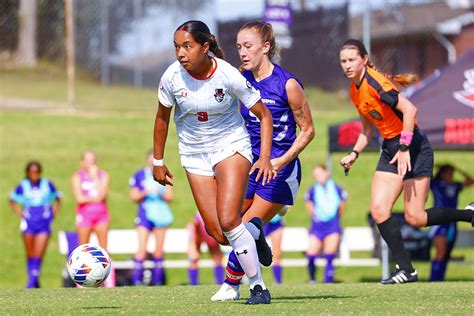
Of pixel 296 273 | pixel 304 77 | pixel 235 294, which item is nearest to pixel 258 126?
pixel 235 294

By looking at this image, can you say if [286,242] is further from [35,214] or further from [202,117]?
[202,117]

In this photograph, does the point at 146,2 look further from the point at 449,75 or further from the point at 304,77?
the point at 449,75

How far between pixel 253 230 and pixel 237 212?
0.36 m

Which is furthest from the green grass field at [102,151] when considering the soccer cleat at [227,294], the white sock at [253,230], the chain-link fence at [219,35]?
the white sock at [253,230]

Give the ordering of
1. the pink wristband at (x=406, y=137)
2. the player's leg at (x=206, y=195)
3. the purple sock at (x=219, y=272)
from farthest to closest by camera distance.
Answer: the purple sock at (x=219, y=272) < the pink wristband at (x=406, y=137) < the player's leg at (x=206, y=195)

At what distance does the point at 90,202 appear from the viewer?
14.8 m

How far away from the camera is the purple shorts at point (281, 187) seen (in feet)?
25.2

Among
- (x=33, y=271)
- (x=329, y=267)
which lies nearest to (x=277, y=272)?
(x=329, y=267)

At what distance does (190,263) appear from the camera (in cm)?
1523

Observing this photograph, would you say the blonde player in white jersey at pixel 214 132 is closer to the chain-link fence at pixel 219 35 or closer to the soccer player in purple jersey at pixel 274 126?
the soccer player in purple jersey at pixel 274 126

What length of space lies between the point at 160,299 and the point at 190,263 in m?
7.46

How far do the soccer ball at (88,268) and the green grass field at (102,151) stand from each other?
10.0m

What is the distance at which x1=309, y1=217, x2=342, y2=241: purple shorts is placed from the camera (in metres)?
15.5

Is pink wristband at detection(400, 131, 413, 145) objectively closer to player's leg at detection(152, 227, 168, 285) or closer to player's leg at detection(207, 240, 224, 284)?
player's leg at detection(207, 240, 224, 284)
